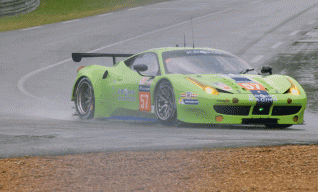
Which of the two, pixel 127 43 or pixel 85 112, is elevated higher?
pixel 127 43

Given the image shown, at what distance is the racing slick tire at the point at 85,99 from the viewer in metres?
9.85

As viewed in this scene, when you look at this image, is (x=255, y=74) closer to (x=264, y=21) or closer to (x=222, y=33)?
(x=222, y=33)

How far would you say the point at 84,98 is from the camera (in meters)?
10.1

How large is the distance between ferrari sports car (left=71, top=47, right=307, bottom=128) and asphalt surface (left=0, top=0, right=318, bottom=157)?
0.72ft

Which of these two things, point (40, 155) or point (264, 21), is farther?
point (264, 21)

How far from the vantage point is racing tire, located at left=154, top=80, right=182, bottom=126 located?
8.14 m

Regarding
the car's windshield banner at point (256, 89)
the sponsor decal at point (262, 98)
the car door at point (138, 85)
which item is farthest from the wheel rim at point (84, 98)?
the sponsor decal at point (262, 98)

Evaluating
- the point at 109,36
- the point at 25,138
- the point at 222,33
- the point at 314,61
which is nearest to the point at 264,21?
the point at 222,33

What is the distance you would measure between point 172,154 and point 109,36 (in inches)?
708

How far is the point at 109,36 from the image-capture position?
23.5 meters

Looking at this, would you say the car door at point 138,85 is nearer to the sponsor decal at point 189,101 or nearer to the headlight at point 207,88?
the sponsor decal at point 189,101

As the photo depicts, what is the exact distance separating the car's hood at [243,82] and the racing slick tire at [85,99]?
2.20 m

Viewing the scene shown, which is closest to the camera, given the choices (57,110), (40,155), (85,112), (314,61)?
(40,155)

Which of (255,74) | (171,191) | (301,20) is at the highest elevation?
(301,20)
